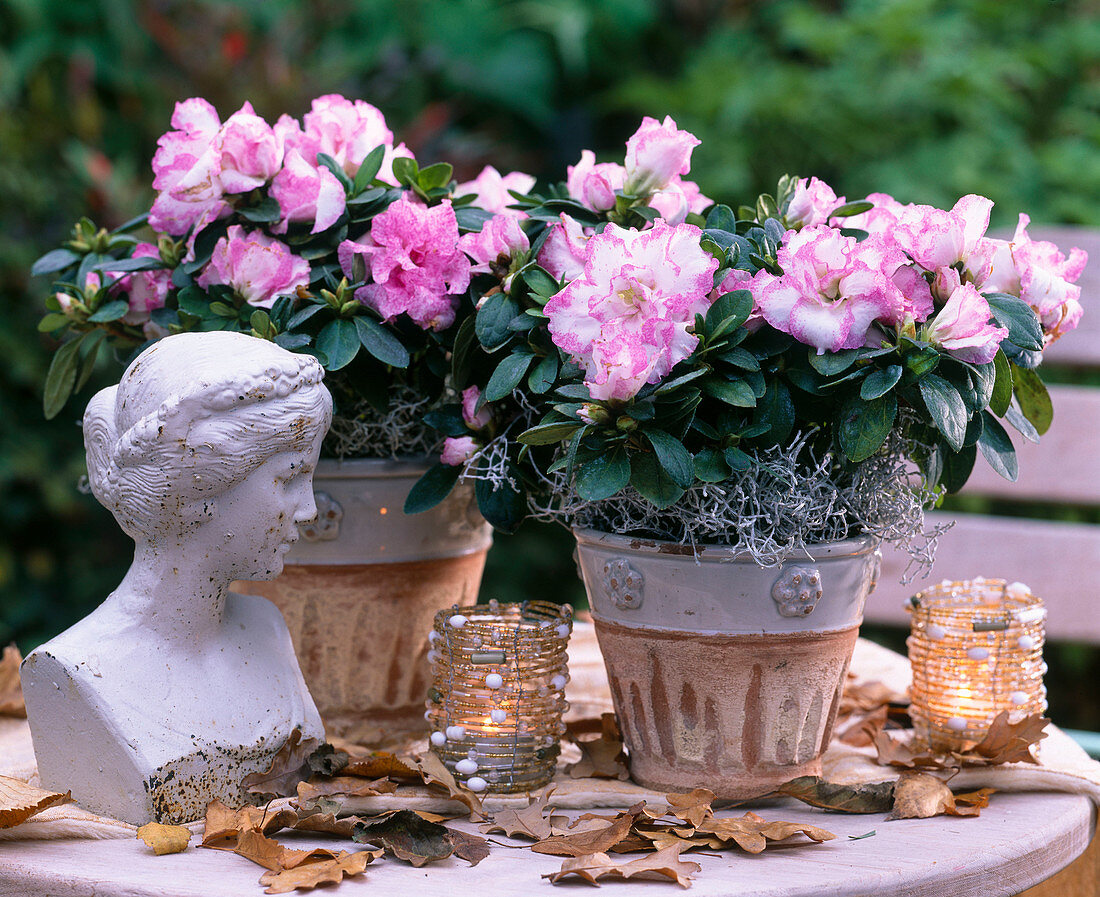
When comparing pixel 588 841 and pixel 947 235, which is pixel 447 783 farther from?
pixel 947 235

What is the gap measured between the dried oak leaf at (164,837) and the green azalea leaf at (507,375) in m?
0.43

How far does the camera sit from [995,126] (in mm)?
2646

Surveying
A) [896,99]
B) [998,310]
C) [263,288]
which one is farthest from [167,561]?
[896,99]

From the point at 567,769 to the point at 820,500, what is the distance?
0.37 meters

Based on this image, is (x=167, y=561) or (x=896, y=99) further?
(x=896, y=99)

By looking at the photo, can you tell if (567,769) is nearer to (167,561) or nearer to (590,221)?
(167,561)

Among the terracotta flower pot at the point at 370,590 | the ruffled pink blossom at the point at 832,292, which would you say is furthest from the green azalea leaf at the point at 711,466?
the terracotta flower pot at the point at 370,590

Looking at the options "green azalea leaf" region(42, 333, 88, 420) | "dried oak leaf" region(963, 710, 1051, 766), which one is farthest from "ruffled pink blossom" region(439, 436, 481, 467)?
"dried oak leaf" region(963, 710, 1051, 766)

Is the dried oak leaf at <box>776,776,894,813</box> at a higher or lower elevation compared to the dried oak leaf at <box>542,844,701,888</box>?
higher

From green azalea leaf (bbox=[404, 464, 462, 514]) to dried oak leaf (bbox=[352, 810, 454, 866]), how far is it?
297 millimetres

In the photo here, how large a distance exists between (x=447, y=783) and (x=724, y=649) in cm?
26

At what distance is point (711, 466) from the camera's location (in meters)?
0.94

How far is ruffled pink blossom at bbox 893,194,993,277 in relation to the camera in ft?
3.11

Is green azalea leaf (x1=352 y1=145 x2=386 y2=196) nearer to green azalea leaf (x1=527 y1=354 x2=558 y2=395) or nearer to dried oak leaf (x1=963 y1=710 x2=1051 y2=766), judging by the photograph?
green azalea leaf (x1=527 y1=354 x2=558 y2=395)
